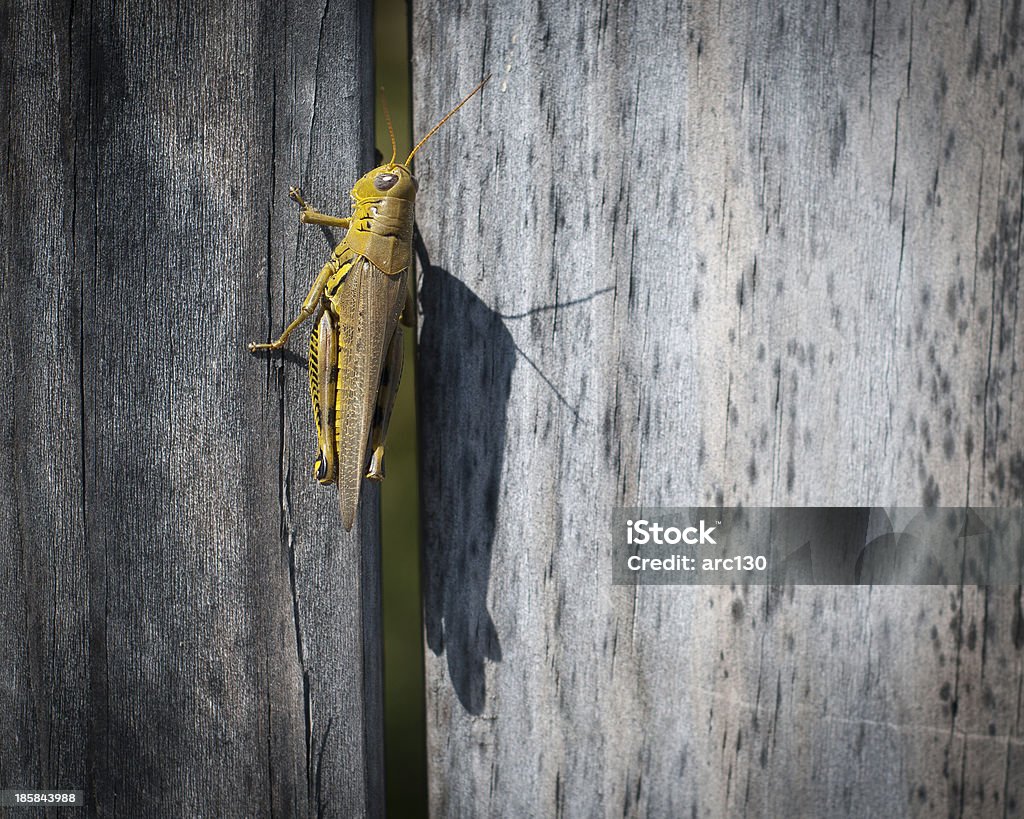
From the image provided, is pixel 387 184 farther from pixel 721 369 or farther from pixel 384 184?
pixel 721 369

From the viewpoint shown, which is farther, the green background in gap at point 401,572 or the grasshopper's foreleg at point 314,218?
the green background in gap at point 401,572

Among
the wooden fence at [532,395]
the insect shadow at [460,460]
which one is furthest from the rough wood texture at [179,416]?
the insect shadow at [460,460]

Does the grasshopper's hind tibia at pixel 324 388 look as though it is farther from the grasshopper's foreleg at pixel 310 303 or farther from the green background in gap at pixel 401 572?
the green background in gap at pixel 401 572

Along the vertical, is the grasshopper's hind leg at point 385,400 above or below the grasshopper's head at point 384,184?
below

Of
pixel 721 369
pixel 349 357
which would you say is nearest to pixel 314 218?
pixel 349 357

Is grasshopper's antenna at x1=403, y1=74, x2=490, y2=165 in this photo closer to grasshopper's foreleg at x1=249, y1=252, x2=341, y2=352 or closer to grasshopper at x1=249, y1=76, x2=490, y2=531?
grasshopper at x1=249, y1=76, x2=490, y2=531

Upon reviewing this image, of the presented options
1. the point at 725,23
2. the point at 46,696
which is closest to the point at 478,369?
the point at 725,23
